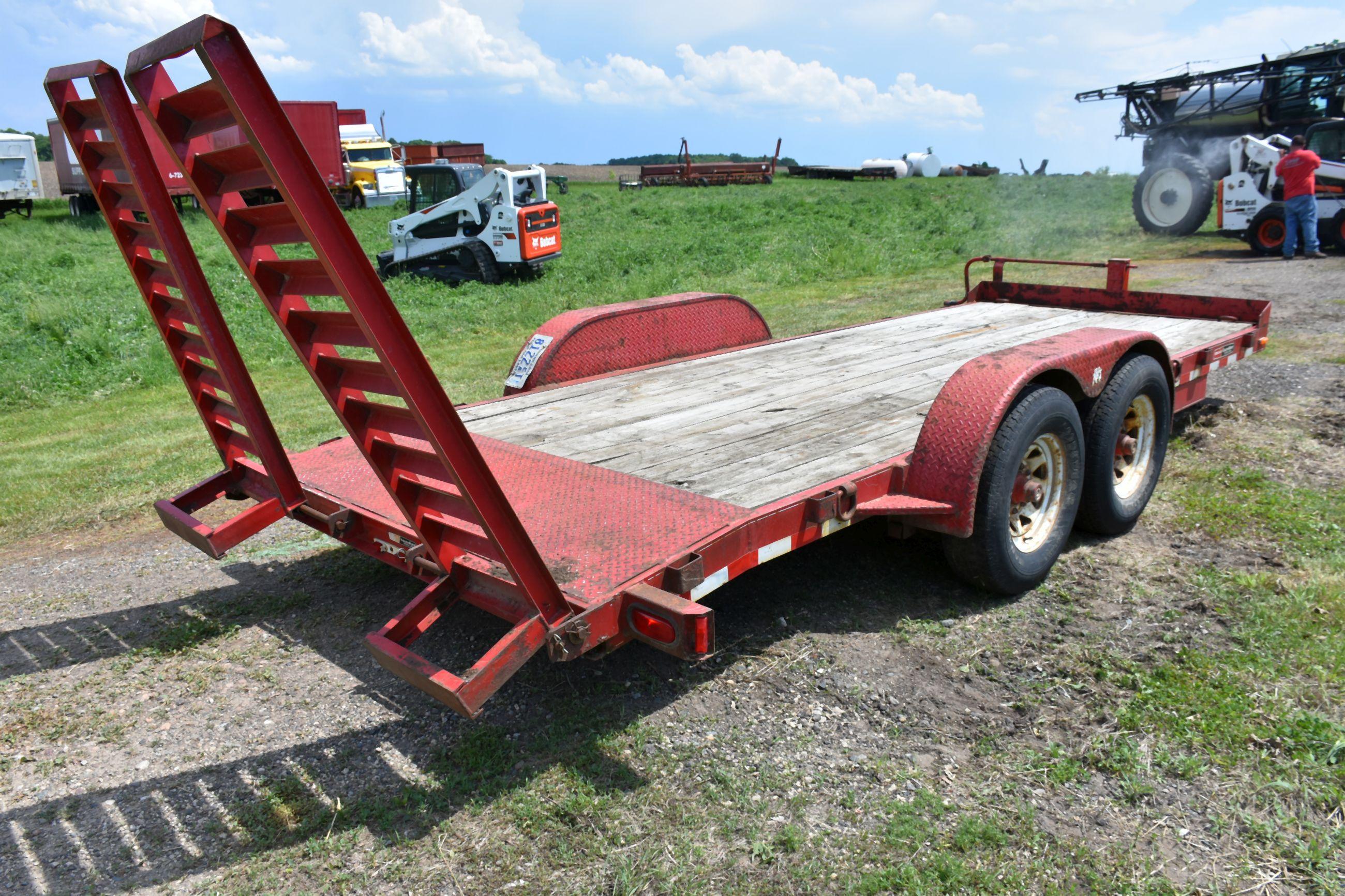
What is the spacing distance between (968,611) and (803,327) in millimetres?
7526

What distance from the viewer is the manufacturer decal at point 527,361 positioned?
17.4 ft

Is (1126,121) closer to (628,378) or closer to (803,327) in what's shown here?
(803,327)

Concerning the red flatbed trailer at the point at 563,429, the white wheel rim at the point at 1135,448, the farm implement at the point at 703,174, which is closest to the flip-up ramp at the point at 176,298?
the red flatbed trailer at the point at 563,429

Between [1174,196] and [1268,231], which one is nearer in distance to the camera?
[1268,231]

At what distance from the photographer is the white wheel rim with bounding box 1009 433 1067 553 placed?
398cm

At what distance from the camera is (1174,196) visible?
1783 centimetres

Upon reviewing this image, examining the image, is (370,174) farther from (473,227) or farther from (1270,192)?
(1270,192)

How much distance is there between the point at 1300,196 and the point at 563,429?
1403cm

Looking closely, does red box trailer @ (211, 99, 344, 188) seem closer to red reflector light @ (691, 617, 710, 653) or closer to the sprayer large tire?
the sprayer large tire

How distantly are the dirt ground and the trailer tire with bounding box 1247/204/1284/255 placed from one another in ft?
42.2

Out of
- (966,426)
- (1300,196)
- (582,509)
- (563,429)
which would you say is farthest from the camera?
(1300,196)

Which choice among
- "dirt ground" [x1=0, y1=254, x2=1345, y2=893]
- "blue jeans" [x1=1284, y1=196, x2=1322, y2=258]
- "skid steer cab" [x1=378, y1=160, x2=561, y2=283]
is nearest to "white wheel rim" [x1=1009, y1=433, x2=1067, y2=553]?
"dirt ground" [x1=0, y1=254, x2=1345, y2=893]

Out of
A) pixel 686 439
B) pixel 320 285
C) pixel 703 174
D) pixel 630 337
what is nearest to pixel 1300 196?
pixel 630 337

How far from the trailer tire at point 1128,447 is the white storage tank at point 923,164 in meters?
47.4
